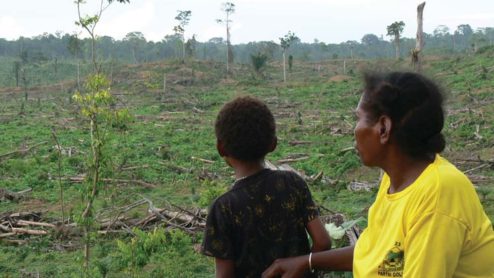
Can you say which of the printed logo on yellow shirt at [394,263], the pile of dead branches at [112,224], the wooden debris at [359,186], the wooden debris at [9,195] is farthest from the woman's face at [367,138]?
the wooden debris at [9,195]

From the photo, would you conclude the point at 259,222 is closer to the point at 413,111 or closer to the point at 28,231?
the point at 413,111

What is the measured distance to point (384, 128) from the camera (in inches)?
64.7

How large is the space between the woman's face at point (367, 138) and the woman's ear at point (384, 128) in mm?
12

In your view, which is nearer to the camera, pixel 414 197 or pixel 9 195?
pixel 414 197

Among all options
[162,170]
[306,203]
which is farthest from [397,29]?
[306,203]

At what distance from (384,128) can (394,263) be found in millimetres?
358

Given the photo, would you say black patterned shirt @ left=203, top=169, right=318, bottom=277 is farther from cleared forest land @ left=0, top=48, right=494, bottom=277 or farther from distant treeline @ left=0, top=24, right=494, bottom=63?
distant treeline @ left=0, top=24, right=494, bottom=63

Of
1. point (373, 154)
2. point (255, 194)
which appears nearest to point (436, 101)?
point (373, 154)

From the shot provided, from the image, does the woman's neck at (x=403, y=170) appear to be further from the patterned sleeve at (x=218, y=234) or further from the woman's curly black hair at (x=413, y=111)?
the patterned sleeve at (x=218, y=234)

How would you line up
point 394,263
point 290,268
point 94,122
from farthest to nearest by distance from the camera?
1. point 94,122
2. point 290,268
3. point 394,263

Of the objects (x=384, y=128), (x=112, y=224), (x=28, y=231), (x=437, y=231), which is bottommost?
(x=28, y=231)

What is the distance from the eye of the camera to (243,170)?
220 centimetres

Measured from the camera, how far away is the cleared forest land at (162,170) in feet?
21.8

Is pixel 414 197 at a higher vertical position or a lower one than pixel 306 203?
higher
